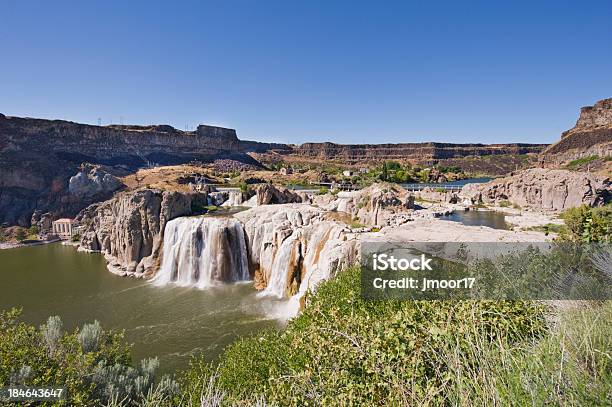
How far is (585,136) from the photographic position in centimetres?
8838

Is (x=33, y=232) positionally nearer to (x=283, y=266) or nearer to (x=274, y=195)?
(x=274, y=195)

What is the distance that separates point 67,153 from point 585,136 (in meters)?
129

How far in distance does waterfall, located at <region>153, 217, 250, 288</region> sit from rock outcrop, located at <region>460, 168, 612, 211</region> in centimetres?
3989

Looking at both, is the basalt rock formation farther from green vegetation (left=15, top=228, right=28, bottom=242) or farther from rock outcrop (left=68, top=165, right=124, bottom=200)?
green vegetation (left=15, top=228, right=28, bottom=242)

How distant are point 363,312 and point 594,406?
5.41 m

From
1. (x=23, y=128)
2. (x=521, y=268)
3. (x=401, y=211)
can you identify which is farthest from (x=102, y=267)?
(x=23, y=128)

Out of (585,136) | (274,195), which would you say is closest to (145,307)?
(274,195)

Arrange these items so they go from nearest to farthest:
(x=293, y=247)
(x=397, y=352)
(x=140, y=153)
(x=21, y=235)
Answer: (x=397, y=352)
(x=293, y=247)
(x=21, y=235)
(x=140, y=153)

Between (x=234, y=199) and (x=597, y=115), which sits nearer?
(x=234, y=199)

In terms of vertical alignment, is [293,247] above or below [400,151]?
below

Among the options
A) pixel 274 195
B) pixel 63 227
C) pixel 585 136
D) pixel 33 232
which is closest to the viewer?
pixel 274 195

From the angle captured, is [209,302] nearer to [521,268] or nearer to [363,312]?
[363,312]

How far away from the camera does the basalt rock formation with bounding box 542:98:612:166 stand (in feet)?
276

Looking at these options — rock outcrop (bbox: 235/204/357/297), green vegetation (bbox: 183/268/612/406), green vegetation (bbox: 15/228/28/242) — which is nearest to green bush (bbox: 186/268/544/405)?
green vegetation (bbox: 183/268/612/406)
